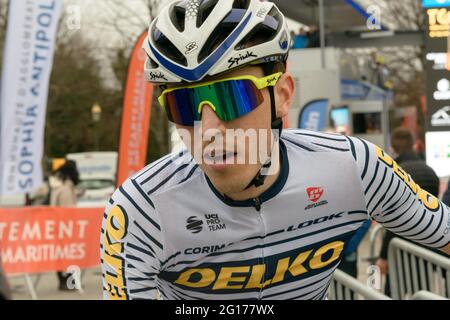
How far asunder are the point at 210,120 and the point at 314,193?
19.4 inches

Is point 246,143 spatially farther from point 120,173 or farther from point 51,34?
point 120,173

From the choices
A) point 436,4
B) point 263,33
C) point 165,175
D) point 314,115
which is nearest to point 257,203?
point 165,175

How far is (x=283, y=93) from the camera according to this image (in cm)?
246

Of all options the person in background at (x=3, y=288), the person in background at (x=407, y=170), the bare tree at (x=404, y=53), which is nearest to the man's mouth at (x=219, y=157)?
the person in background at (x=3, y=288)

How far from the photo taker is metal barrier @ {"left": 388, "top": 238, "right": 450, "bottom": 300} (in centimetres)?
613

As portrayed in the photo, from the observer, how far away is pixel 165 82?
7.40ft

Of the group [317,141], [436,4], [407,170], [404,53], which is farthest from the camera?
[404,53]

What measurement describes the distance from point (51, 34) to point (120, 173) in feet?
8.06

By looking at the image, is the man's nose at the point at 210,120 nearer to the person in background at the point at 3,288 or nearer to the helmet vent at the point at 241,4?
the helmet vent at the point at 241,4

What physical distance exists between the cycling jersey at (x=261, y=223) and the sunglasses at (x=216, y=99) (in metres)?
0.26

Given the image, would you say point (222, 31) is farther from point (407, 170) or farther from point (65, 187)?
point (65, 187)

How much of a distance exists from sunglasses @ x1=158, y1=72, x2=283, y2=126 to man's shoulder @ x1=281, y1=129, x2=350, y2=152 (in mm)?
379

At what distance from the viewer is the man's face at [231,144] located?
2.18 meters

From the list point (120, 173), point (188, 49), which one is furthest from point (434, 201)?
point (120, 173)
